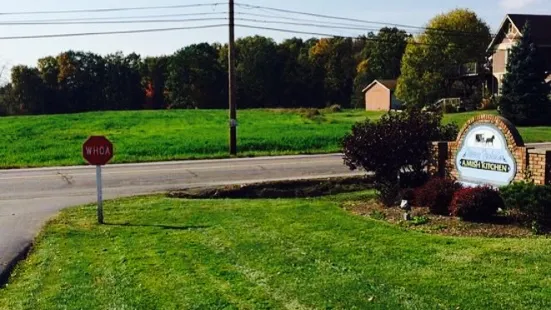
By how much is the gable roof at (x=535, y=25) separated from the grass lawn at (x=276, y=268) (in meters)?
43.1

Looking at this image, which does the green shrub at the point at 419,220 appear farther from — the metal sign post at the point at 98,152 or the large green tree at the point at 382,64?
the large green tree at the point at 382,64

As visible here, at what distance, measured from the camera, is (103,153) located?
39.8ft

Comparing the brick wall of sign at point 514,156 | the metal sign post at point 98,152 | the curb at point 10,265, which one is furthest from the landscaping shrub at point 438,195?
the curb at point 10,265

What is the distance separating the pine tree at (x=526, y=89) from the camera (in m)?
40.1

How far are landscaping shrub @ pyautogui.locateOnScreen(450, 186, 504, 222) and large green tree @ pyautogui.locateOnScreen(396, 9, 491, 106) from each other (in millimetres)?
46719

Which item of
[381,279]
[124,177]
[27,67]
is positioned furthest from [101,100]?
[381,279]

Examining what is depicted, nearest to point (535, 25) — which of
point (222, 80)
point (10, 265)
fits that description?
point (10, 265)

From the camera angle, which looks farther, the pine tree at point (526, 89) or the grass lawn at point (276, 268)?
the pine tree at point (526, 89)

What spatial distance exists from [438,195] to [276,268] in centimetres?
455

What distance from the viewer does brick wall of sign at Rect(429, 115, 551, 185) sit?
10734 mm

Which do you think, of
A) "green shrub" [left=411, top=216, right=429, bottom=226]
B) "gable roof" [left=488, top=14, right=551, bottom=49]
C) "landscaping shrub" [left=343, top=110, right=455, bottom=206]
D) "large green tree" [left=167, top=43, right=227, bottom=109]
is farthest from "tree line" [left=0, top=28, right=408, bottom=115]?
Result: "green shrub" [left=411, top=216, right=429, bottom=226]

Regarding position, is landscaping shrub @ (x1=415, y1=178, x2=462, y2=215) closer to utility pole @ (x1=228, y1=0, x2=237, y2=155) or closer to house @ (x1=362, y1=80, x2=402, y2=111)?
utility pole @ (x1=228, y1=0, x2=237, y2=155)

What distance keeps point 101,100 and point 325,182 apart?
8500cm

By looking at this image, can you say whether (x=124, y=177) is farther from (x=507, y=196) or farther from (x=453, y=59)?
(x=453, y=59)
